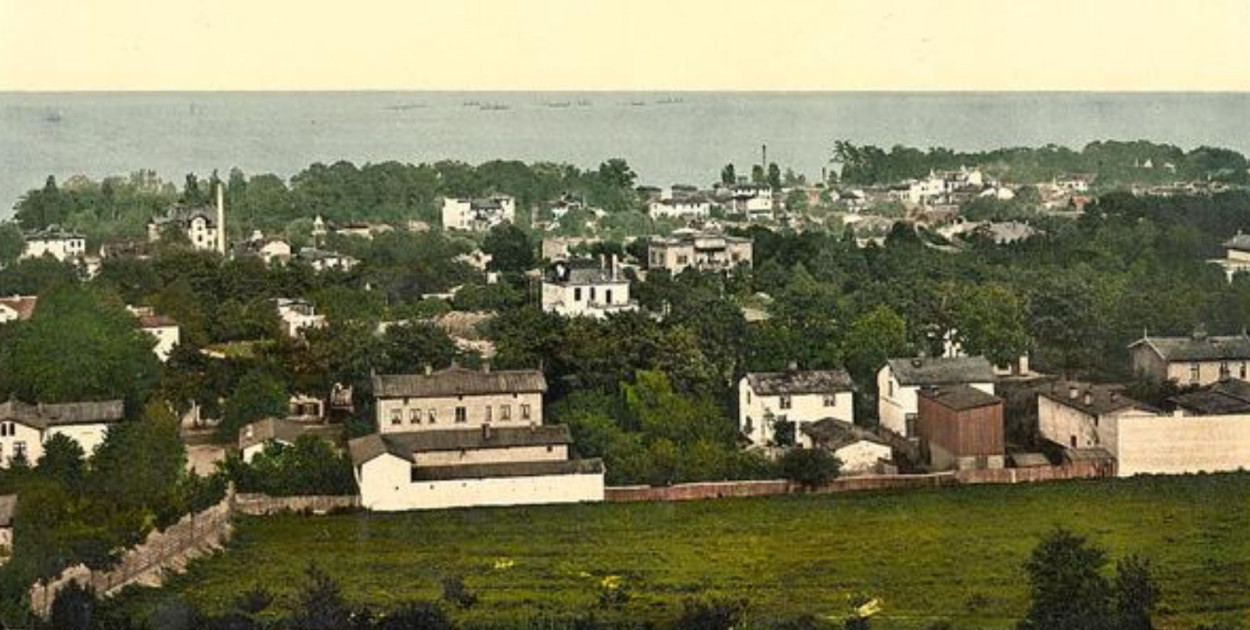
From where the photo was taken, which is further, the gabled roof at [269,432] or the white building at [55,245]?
the white building at [55,245]

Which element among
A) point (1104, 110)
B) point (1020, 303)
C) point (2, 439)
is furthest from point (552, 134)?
point (2, 439)

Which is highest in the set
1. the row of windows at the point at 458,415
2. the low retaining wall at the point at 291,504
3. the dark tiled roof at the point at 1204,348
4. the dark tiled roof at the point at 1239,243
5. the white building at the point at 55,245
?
the white building at the point at 55,245

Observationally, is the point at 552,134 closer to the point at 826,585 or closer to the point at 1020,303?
the point at 1020,303

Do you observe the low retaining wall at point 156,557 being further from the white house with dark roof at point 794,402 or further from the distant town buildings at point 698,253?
the distant town buildings at point 698,253

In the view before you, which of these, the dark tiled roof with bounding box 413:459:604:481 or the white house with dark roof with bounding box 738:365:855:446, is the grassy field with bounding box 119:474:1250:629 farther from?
the white house with dark roof with bounding box 738:365:855:446

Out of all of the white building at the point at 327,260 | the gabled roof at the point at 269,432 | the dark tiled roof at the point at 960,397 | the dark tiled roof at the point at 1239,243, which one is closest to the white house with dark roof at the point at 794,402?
the dark tiled roof at the point at 960,397

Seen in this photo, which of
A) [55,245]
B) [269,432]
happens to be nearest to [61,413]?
[269,432]

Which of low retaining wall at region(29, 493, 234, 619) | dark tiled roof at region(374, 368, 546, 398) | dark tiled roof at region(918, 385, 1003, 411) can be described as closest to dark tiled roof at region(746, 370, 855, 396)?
dark tiled roof at region(918, 385, 1003, 411)
